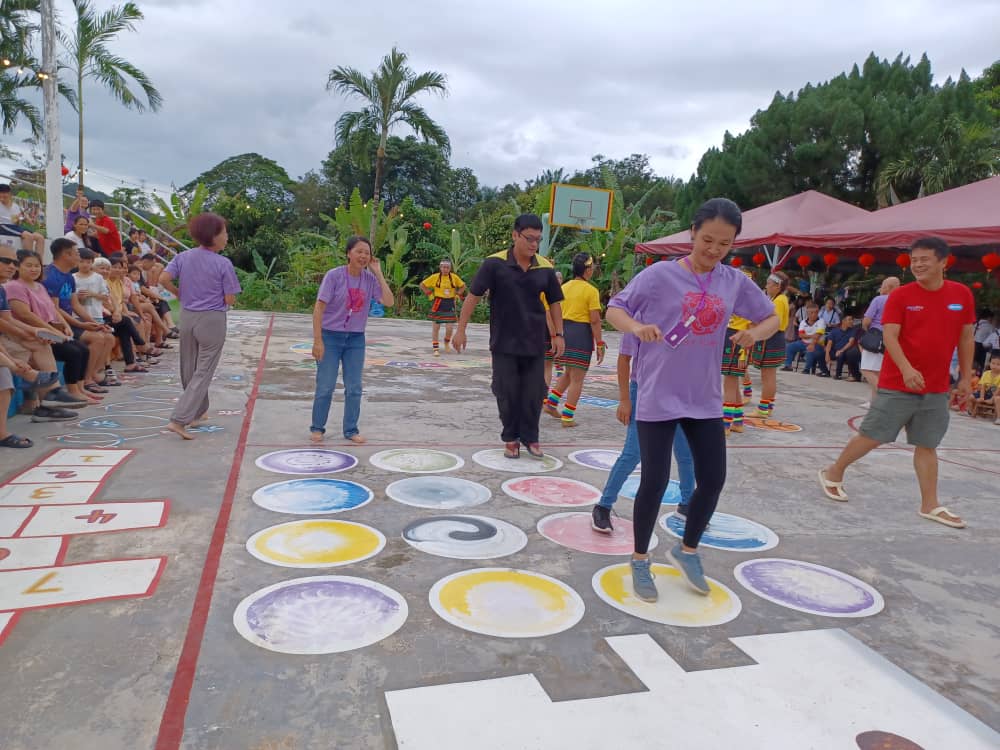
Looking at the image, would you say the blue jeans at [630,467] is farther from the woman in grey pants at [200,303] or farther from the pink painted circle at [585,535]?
the woman in grey pants at [200,303]

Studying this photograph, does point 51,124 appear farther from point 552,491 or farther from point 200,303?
point 552,491

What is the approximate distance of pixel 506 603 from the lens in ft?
8.86

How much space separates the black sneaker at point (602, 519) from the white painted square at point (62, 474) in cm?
282

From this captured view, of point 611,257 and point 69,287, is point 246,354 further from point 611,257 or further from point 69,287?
point 611,257

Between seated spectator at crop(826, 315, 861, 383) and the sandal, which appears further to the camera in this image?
seated spectator at crop(826, 315, 861, 383)

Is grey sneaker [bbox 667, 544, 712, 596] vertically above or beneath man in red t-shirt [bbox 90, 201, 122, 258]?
beneath

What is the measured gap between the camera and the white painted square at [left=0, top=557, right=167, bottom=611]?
2.49 meters

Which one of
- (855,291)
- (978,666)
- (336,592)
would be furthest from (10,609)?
(855,291)

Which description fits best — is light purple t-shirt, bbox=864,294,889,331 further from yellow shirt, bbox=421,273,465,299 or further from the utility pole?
the utility pole

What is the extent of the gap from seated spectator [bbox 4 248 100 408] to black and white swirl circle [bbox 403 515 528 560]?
3.65 metres

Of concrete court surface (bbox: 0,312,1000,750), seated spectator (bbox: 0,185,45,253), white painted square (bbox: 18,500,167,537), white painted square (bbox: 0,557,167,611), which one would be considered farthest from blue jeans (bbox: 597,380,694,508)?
seated spectator (bbox: 0,185,45,253)

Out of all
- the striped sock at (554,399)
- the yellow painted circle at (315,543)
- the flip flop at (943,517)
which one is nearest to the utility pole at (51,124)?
the striped sock at (554,399)

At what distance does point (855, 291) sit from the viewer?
17484mm

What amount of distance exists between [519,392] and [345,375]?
1343 mm
